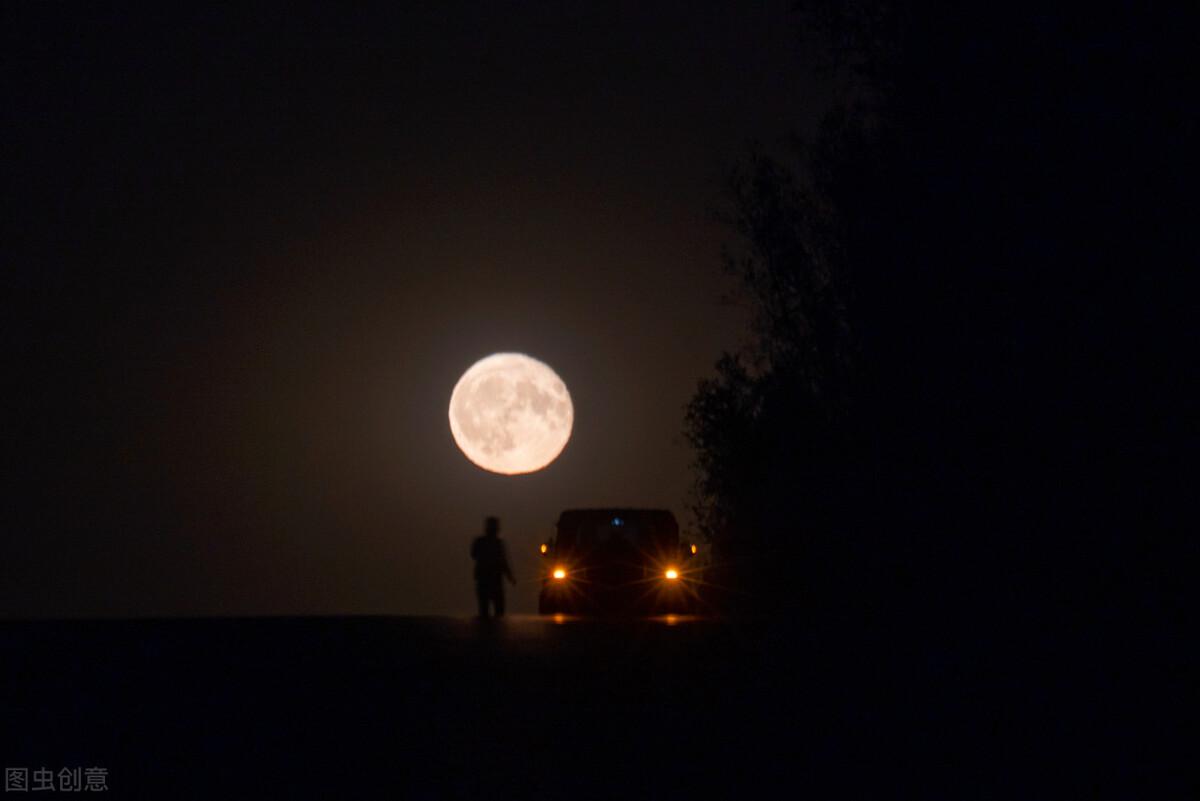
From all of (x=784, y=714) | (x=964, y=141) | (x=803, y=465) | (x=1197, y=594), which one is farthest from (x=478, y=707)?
(x=803, y=465)

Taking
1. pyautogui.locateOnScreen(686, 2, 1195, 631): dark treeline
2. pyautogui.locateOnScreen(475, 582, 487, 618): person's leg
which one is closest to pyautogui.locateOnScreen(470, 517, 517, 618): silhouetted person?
pyautogui.locateOnScreen(475, 582, 487, 618): person's leg

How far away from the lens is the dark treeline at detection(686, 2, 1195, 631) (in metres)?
22.1

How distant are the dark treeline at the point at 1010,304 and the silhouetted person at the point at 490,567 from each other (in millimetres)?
6422

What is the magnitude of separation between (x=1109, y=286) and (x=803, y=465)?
2281cm

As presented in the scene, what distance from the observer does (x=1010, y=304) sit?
24531 mm

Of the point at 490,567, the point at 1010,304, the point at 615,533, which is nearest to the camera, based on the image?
the point at 1010,304

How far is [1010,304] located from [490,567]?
10484mm

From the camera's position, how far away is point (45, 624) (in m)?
24.2

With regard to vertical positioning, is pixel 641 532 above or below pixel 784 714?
above

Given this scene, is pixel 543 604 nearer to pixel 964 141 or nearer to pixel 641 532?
pixel 641 532

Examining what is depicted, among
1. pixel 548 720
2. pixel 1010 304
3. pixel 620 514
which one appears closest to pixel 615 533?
pixel 620 514

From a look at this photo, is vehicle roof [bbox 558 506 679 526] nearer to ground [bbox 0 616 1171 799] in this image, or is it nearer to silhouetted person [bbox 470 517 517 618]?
silhouetted person [bbox 470 517 517 618]

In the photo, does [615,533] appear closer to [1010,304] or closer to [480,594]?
[480,594]

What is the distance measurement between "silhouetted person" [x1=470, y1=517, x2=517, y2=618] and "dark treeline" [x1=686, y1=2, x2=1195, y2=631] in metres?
6.42
